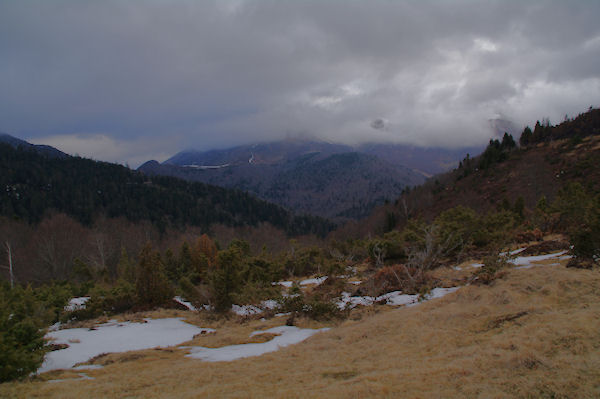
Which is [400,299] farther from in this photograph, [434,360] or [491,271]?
[434,360]

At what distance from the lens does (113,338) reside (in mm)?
13281

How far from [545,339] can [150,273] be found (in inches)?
762

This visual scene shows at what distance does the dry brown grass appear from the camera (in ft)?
14.7

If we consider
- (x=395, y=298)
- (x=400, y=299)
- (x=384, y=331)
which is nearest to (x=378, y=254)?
(x=395, y=298)

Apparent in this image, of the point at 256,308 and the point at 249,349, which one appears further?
the point at 256,308

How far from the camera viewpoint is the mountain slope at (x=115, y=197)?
9312cm

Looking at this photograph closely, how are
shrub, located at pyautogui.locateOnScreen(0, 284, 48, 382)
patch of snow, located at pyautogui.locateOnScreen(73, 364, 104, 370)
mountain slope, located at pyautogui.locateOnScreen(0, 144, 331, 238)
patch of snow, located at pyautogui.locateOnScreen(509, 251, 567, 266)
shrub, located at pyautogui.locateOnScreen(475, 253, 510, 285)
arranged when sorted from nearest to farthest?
shrub, located at pyautogui.locateOnScreen(0, 284, 48, 382) → patch of snow, located at pyautogui.locateOnScreen(73, 364, 104, 370) → shrub, located at pyautogui.locateOnScreen(475, 253, 510, 285) → patch of snow, located at pyautogui.locateOnScreen(509, 251, 567, 266) → mountain slope, located at pyautogui.locateOnScreen(0, 144, 331, 238)

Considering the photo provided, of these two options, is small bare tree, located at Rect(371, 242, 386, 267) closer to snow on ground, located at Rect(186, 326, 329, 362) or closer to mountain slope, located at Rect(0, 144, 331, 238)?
snow on ground, located at Rect(186, 326, 329, 362)

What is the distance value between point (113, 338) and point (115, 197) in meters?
110

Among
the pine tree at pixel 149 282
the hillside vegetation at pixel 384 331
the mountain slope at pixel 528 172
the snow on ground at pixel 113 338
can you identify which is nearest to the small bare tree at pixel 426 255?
the hillside vegetation at pixel 384 331

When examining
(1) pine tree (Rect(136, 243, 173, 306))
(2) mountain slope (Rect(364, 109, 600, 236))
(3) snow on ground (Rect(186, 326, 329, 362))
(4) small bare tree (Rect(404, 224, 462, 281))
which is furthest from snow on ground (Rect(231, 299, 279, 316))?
(2) mountain slope (Rect(364, 109, 600, 236))

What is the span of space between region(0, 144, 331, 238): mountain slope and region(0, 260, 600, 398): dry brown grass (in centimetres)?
8840

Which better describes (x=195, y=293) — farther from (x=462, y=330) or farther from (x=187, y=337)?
(x=462, y=330)

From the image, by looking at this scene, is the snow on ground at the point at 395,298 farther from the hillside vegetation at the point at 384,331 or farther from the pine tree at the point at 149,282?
the pine tree at the point at 149,282
